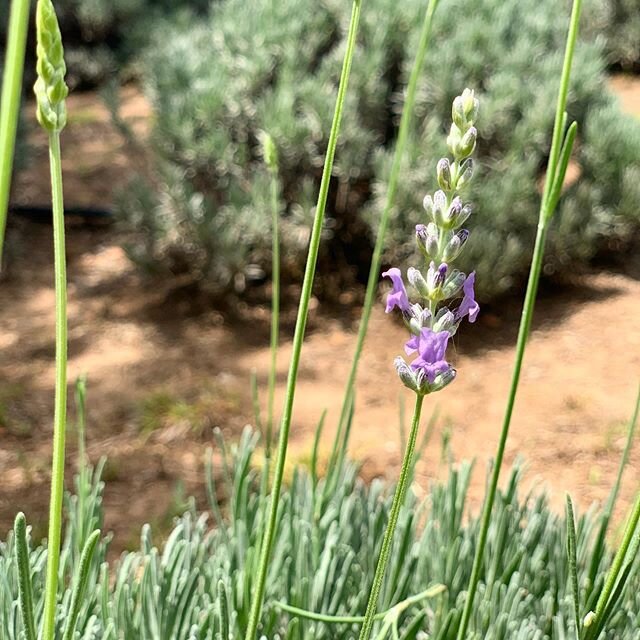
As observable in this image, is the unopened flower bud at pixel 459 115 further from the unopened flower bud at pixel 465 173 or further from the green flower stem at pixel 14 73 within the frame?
the green flower stem at pixel 14 73

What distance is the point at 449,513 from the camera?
114 centimetres

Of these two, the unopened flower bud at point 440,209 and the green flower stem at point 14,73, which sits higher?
the green flower stem at point 14,73

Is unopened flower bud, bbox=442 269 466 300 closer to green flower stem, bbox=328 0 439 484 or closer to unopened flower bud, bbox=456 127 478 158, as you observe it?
unopened flower bud, bbox=456 127 478 158

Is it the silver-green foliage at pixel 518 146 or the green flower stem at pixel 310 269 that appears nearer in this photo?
the green flower stem at pixel 310 269

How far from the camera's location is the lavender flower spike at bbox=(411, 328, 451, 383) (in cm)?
54

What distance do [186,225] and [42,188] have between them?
1.49 meters

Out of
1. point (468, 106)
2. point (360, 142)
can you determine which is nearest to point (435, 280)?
point (468, 106)

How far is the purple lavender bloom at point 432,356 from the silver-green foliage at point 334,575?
0.33 metres

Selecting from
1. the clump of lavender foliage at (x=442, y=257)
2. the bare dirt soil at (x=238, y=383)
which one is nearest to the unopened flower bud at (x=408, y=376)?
the clump of lavender foliage at (x=442, y=257)

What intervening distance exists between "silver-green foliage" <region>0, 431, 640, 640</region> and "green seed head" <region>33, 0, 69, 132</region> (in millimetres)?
466

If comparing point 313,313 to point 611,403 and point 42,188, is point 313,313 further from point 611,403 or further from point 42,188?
point 42,188

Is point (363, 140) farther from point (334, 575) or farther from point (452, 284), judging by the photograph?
point (452, 284)

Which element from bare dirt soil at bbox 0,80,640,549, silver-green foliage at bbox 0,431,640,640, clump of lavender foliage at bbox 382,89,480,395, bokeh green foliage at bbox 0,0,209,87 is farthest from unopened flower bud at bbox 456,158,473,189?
bokeh green foliage at bbox 0,0,209,87

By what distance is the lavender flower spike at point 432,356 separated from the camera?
1.78 ft
